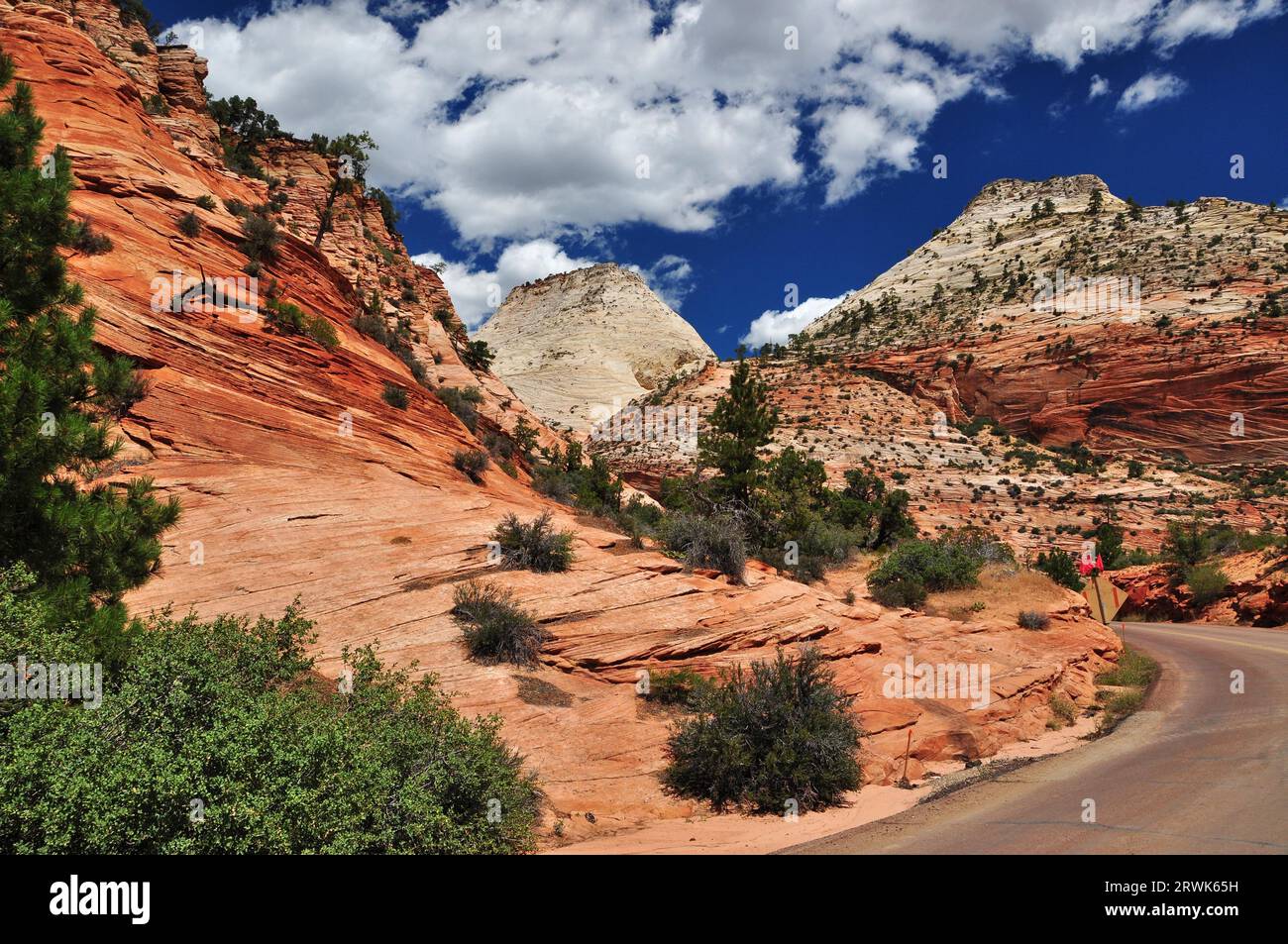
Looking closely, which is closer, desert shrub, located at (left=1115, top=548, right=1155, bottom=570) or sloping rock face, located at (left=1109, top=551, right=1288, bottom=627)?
sloping rock face, located at (left=1109, top=551, right=1288, bottom=627)

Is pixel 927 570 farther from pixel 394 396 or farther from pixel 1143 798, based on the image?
pixel 394 396

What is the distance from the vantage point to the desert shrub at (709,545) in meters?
14.4

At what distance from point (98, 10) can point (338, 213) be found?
10.5 meters

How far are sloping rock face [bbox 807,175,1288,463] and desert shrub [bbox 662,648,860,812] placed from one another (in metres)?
53.2

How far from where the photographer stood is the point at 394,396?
1941 cm

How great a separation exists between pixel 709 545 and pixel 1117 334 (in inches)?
2162

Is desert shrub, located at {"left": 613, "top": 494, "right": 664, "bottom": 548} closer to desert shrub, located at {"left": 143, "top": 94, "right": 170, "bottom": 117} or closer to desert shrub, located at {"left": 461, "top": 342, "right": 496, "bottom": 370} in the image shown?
desert shrub, located at {"left": 461, "top": 342, "right": 496, "bottom": 370}

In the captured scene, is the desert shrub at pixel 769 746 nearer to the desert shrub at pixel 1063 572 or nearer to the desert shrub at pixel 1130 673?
the desert shrub at pixel 1130 673

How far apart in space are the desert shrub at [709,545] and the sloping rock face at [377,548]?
0.50 meters

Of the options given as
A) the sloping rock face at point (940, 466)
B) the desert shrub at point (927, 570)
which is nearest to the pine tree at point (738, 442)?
the desert shrub at point (927, 570)

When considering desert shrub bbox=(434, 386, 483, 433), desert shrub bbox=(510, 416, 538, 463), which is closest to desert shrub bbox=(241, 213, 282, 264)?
desert shrub bbox=(434, 386, 483, 433)

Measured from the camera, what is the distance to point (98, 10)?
2675 centimetres

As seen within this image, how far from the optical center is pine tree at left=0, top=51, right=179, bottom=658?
266 inches

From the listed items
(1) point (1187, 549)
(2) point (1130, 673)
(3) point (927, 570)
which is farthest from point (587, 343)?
(2) point (1130, 673)
